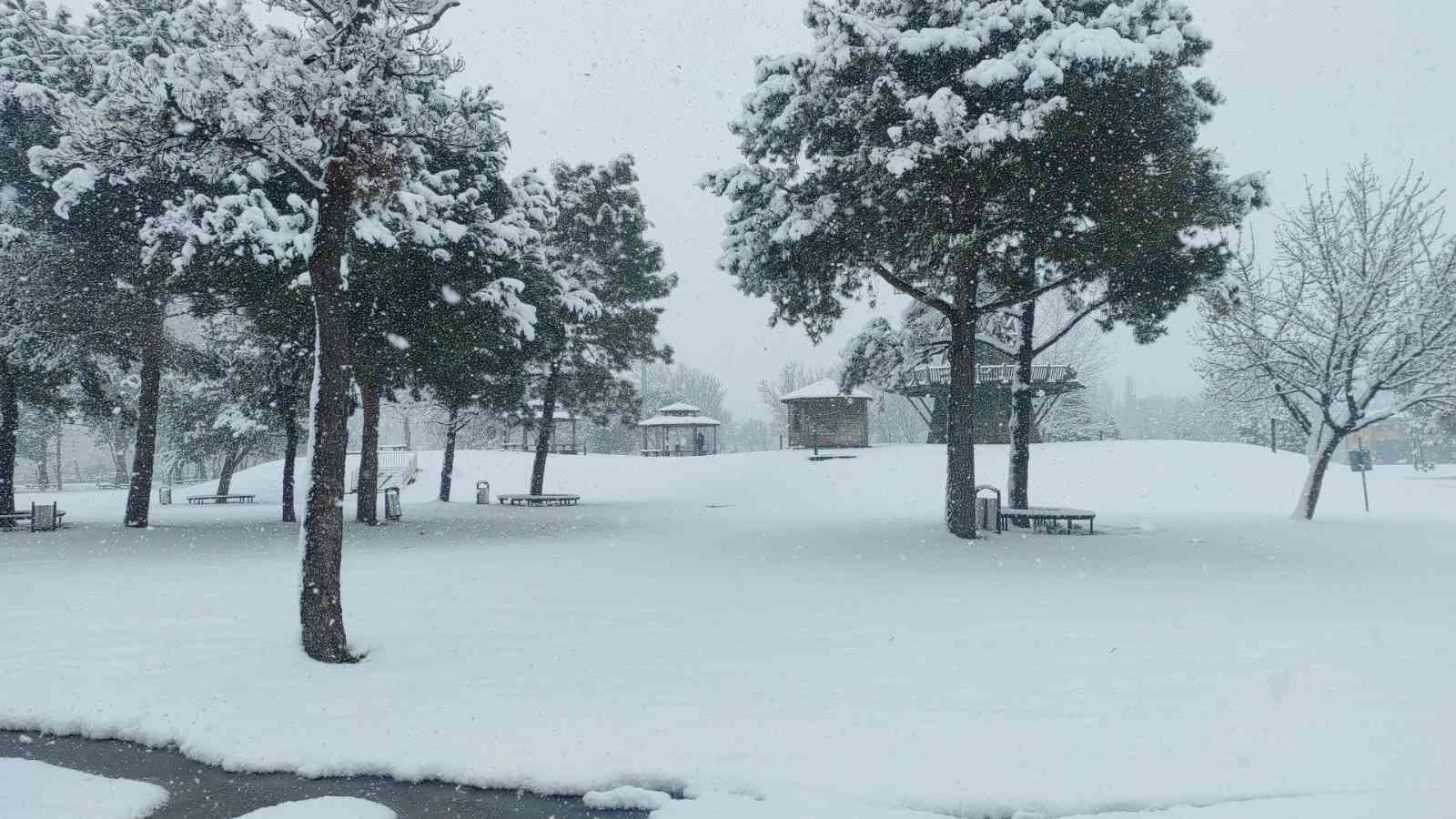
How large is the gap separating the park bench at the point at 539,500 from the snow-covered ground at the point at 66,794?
2374 centimetres

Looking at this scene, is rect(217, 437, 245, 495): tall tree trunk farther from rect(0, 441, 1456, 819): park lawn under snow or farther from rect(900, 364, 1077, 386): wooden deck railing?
rect(900, 364, 1077, 386): wooden deck railing

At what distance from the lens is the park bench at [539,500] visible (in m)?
29.4

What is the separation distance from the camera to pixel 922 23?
588 inches

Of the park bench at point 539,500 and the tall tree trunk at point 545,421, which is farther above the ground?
the tall tree trunk at point 545,421

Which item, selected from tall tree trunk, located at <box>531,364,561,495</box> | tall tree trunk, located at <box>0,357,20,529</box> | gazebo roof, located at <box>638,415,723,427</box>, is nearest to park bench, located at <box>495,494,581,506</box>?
tall tree trunk, located at <box>531,364,561,495</box>

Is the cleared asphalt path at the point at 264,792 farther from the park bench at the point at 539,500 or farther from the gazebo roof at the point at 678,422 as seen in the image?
the gazebo roof at the point at 678,422

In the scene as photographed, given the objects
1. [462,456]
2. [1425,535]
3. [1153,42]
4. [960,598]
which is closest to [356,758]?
[960,598]

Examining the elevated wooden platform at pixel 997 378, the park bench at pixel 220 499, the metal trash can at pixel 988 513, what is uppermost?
the elevated wooden platform at pixel 997 378

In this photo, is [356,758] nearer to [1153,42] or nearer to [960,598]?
[960,598]

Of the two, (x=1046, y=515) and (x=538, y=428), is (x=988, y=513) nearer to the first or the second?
(x=1046, y=515)

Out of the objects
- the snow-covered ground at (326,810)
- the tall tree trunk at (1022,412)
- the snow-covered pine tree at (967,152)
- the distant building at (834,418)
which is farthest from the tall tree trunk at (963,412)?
the distant building at (834,418)

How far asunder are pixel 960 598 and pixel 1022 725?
489 centimetres

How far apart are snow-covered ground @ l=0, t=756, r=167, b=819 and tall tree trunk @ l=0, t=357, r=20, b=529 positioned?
2073cm

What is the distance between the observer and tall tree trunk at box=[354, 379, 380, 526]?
19.7 meters
